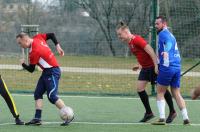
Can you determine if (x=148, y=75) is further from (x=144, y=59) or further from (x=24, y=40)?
(x=24, y=40)

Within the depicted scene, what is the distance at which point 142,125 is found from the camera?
404 inches

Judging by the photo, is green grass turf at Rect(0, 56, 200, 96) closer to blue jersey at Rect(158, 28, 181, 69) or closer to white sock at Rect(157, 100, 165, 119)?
white sock at Rect(157, 100, 165, 119)

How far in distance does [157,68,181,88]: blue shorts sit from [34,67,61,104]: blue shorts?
5.66 feet

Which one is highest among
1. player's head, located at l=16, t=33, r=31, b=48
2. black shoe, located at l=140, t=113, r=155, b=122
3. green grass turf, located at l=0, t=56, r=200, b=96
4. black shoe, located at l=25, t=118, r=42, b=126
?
player's head, located at l=16, t=33, r=31, b=48

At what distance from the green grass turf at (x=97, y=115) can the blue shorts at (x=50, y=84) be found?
0.51m

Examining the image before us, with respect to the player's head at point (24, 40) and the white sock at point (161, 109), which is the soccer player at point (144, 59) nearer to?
the white sock at point (161, 109)

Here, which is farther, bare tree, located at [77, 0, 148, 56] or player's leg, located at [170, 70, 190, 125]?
bare tree, located at [77, 0, 148, 56]

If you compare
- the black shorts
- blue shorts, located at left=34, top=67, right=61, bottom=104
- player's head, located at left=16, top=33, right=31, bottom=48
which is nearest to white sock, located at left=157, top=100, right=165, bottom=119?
the black shorts

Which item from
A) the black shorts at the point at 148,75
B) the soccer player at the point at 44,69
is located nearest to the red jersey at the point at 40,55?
the soccer player at the point at 44,69

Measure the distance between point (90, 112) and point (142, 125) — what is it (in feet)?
6.52

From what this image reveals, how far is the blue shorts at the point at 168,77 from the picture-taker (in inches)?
400

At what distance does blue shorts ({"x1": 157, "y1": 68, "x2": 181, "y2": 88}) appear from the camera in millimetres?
10172

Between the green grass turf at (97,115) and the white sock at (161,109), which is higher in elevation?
the white sock at (161,109)

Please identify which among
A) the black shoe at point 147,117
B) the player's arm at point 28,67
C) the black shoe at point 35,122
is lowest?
the black shoe at point 147,117
